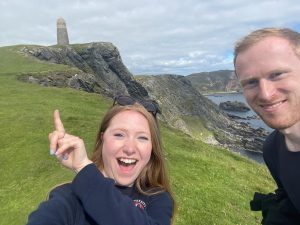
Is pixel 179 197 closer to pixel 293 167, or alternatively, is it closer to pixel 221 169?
pixel 221 169

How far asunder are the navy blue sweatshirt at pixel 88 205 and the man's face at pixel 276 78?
1.97 meters

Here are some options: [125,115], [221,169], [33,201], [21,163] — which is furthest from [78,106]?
[125,115]

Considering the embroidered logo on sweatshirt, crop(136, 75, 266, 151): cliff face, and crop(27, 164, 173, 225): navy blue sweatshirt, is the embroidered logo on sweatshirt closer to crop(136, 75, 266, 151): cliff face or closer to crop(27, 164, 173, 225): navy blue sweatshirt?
crop(27, 164, 173, 225): navy blue sweatshirt

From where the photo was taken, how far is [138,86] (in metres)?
89.1

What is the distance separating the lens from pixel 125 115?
5621mm

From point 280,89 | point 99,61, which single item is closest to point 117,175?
point 280,89

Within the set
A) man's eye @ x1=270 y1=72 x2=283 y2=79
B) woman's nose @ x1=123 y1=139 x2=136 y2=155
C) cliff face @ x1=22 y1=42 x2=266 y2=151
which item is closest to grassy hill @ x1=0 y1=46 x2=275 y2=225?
woman's nose @ x1=123 y1=139 x2=136 y2=155

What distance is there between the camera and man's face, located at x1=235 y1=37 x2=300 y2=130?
4.75m

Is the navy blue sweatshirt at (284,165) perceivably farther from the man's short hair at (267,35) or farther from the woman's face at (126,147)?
the woman's face at (126,147)

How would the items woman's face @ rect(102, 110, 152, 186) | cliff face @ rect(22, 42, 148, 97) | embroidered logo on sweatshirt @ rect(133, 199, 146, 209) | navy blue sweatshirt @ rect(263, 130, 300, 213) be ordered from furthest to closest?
cliff face @ rect(22, 42, 148, 97), woman's face @ rect(102, 110, 152, 186), embroidered logo on sweatshirt @ rect(133, 199, 146, 209), navy blue sweatshirt @ rect(263, 130, 300, 213)

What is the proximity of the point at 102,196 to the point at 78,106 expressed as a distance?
31662mm

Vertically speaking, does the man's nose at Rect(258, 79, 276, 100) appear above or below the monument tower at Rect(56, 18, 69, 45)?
below

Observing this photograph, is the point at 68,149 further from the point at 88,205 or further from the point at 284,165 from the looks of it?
the point at 284,165

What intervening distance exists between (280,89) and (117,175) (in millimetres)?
2320
